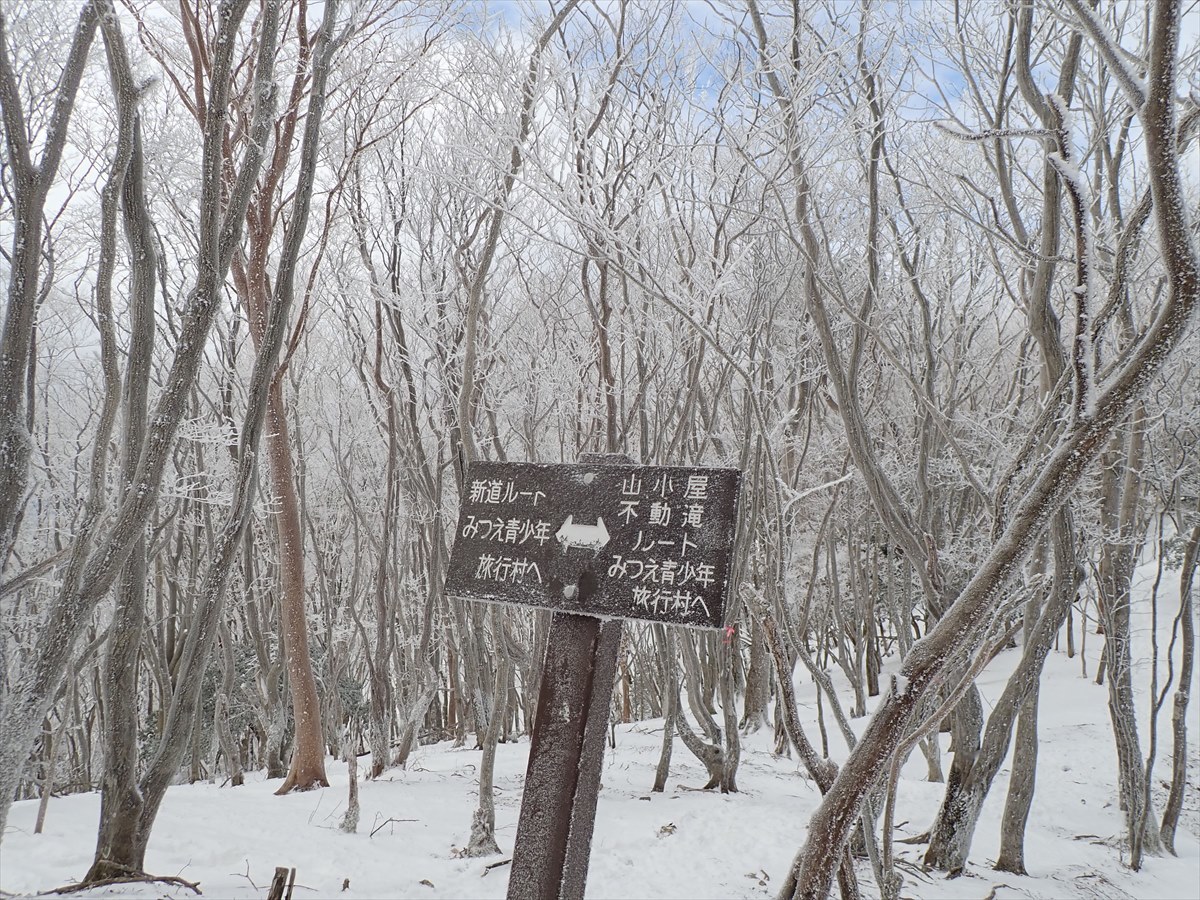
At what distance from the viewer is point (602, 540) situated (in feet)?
6.93

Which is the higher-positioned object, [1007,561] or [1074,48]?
[1074,48]

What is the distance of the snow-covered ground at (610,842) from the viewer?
3.62 m

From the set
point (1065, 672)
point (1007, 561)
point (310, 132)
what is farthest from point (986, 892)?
point (1065, 672)

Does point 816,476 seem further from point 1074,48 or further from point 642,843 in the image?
point 1074,48

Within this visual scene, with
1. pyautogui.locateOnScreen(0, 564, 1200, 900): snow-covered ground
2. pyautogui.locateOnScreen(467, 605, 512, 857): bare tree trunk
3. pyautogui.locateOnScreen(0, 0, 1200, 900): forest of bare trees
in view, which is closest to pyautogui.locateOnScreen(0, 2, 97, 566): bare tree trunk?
pyautogui.locateOnScreen(0, 0, 1200, 900): forest of bare trees

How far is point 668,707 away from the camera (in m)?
5.67

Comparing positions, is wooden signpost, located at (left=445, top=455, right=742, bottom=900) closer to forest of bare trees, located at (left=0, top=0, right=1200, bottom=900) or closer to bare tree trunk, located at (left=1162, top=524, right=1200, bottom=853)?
forest of bare trees, located at (left=0, top=0, right=1200, bottom=900)

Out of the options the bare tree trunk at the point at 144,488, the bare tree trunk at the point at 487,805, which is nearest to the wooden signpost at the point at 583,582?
the bare tree trunk at the point at 144,488

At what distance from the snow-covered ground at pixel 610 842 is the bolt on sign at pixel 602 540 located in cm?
228

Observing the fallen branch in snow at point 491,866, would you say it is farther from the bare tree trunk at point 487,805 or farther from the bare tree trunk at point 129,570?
the bare tree trunk at point 129,570

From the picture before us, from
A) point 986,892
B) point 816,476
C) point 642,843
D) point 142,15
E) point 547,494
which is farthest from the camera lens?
point 816,476

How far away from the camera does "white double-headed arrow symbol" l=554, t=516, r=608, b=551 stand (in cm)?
212

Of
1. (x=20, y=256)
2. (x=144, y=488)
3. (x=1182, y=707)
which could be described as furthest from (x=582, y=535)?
(x=1182, y=707)

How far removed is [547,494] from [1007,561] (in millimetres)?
1304
